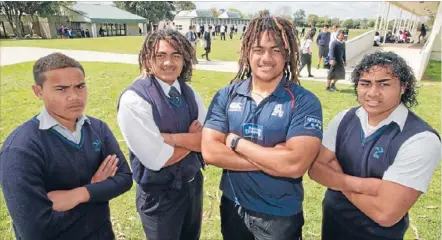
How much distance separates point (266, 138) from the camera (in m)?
2.21

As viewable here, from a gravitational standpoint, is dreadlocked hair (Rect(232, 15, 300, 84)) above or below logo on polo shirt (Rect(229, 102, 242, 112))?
above

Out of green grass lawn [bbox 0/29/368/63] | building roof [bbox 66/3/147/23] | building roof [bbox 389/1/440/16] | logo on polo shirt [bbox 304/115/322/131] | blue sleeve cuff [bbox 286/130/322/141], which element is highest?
building roof [bbox 389/1/440/16]

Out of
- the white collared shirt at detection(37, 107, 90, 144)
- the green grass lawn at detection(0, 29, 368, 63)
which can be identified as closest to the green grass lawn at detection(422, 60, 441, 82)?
the green grass lawn at detection(0, 29, 368, 63)

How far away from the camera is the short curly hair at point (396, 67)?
2.20 meters

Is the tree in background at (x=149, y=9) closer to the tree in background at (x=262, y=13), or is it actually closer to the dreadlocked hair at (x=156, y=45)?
the dreadlocked hair at (x=156, y=45)

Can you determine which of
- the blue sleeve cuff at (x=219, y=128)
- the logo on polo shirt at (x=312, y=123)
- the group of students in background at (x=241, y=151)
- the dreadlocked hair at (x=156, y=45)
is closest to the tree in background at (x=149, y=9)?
the dreadlocked hair at (x=156, y=45)

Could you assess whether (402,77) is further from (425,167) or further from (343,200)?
(343,200)

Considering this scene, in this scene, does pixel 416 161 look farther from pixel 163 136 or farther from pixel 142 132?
pixel 142 132

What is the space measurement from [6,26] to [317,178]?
50.5 meters

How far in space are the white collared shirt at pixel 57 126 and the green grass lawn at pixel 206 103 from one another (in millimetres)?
1956

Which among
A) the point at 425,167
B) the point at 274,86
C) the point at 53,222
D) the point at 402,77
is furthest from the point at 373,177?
the point at 53,222

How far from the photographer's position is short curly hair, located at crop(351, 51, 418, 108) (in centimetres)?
220

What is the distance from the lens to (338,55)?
1042 cm

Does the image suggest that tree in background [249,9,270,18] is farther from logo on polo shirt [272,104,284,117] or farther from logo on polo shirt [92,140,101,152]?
logo on polo shirt [92,140,101,152]
